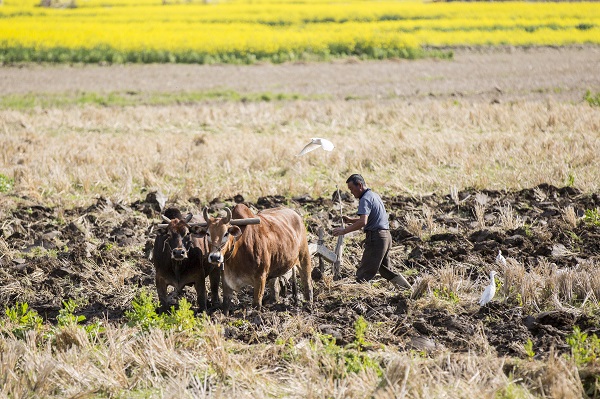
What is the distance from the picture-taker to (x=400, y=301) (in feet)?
27.7

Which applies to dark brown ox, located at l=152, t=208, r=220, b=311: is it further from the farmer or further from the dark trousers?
the dark trousers

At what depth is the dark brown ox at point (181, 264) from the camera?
26.5 ft

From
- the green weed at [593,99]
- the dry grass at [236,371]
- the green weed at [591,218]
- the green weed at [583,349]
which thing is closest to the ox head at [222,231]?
the dry grass at [236,371]

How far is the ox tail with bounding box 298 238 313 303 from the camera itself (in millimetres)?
8867

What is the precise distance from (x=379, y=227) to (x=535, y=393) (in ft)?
10.2

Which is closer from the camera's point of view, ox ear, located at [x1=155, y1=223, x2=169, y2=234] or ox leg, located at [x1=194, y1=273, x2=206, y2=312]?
ox ear, located at [x1=155, y1=223, x2=169, y2=234]

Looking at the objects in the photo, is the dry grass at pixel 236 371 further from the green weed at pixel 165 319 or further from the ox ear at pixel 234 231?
the ox ear at pixel 234 231

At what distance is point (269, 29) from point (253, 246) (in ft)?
112

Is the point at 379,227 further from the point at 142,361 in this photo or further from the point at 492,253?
the point at 142,361

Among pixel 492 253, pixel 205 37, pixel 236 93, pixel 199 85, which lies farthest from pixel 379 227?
pixel 205 37

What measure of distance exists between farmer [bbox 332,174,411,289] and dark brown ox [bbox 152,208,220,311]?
146 centimetres

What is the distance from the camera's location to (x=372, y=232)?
9.10m

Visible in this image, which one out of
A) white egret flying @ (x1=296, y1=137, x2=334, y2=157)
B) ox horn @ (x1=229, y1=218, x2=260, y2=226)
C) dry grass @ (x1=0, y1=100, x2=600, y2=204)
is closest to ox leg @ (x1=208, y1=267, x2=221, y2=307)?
ox horn @ (x1=229, y1=218, x2=260, y2=226)

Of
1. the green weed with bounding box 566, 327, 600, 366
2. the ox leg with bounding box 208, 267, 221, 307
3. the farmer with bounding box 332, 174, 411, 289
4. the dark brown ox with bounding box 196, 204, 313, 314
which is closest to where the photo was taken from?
the green weed with bounding box 566, 327, 600, 366
